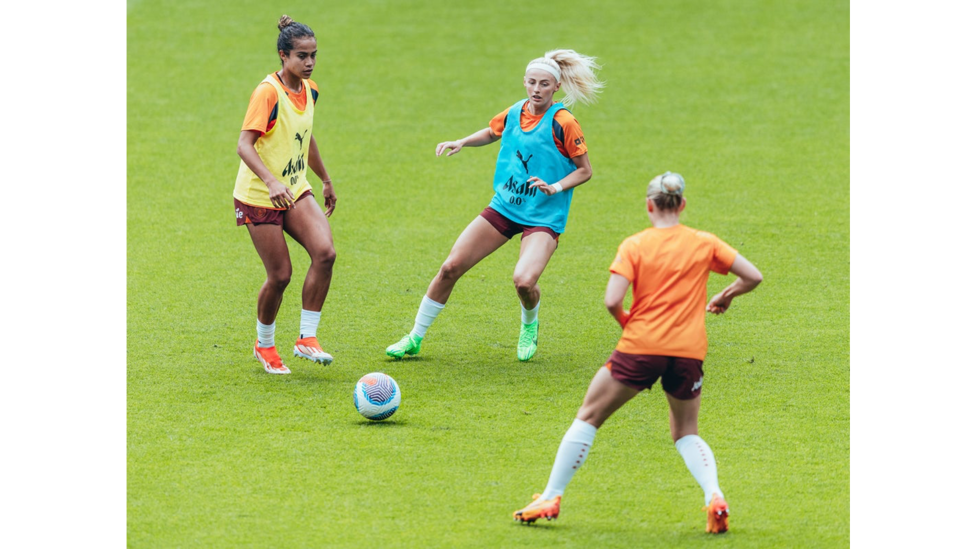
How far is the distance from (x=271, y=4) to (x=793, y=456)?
51.9 ft

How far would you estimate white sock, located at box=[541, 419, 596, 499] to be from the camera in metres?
5.02

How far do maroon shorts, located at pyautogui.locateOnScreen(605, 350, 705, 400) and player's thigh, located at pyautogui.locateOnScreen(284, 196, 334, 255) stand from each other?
297 centimetres

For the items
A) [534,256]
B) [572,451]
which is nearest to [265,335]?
[534,256]

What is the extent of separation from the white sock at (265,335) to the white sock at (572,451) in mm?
3085

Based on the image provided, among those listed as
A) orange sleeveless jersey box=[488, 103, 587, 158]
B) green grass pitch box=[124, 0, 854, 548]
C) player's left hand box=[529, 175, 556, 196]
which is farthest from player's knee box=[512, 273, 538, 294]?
orange sleeveless jersey box=[488, 103, 587, 158]

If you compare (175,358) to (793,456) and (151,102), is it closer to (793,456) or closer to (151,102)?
(793,456)

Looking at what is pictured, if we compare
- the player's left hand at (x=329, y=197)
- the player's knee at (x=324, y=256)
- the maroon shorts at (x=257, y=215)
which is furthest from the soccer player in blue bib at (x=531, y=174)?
the maroon shorts at (x=257, y=215)

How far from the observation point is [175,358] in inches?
313

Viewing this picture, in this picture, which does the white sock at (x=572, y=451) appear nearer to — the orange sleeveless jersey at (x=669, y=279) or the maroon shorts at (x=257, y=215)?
the orange sleeveless jersey at (x=669, y=279)

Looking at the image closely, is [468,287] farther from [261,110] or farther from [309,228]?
[261,110]

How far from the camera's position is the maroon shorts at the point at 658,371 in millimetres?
4953

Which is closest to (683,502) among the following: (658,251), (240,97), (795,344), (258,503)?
(658,251)

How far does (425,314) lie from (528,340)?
78cm

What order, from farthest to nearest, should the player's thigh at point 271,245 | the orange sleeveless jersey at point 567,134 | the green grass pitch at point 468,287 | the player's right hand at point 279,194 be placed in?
the orange sleeveless jersey at point 567,134 → the player's thigh at point 271,245 → the player's right hand at point 279,194 → the green grass pitch at point 468,287
